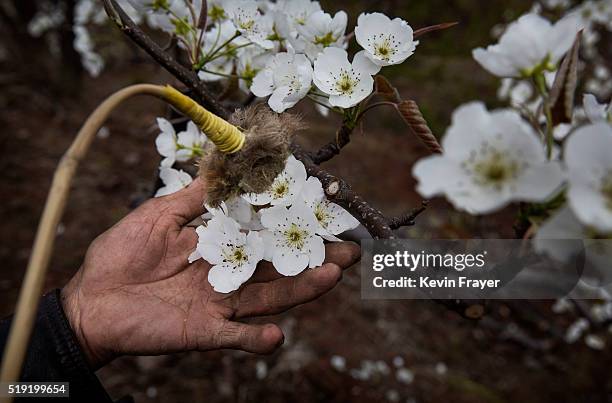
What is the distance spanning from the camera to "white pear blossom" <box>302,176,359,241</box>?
107cm

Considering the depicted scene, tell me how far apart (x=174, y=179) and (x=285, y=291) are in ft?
1.52

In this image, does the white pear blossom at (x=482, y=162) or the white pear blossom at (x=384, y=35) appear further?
the white pear blossom at (x=384, y=35)

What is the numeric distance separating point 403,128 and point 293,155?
13.9 ft

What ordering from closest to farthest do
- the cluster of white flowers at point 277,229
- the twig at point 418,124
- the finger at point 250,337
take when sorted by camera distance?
the twig at point 418,124 → the cluster of white flowers at point 277,229 → the finger at point 250,337

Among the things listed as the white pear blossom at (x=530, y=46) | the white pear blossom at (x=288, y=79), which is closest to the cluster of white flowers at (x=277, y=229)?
the white pear blossom at (x=288, y=79)

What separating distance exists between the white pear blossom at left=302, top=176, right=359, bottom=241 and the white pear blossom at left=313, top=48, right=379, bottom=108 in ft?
0.65

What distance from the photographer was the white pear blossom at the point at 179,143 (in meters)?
1.30

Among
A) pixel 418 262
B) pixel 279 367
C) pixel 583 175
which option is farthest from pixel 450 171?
pixel 279 367

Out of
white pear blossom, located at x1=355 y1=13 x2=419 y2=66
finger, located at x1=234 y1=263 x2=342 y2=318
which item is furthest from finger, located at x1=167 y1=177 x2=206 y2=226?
white pear blossom, located at x1=355 y1=13 x2=419 y2=66

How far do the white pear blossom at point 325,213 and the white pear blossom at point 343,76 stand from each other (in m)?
0.20

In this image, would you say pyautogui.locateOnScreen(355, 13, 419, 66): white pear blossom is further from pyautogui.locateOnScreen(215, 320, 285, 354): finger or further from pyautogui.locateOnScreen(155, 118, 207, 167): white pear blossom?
pyautogui.locateOnScreen(215, 320, 285, 354): finger

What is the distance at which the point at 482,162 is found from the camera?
68 centimetres

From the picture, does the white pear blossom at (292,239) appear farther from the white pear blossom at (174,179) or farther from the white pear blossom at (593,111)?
the white pear blossom at (593,111)

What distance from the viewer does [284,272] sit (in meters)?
1.10
